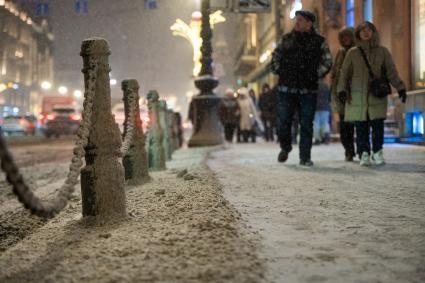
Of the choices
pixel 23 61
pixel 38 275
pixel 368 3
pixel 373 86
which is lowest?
pixel 38 275

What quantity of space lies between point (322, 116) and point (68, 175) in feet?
37.6

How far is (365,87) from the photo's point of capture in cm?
763

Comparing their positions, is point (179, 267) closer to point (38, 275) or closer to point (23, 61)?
point (38, 275)

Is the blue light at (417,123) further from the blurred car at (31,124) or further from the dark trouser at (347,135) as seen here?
the blurred car at (31,124)

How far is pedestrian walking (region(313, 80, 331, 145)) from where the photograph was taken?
45.6 feet

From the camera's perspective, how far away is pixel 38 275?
2.62m

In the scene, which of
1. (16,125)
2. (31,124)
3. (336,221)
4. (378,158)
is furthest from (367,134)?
(31,124)

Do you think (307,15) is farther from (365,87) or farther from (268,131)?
(268,131)

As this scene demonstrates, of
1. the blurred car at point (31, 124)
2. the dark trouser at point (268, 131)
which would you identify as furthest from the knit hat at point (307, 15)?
the blurred car at point (31, 124)

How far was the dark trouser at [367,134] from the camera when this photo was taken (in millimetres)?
7578

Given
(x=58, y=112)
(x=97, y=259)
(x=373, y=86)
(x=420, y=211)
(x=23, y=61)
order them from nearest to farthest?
(x=97, y=259), (x=420, y=211), (x=373, y=86), (x=58, y=112), (x=23, y=61)

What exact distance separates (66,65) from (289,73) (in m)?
118

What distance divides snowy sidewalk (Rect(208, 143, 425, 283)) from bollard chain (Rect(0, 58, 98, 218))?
1.09 meters

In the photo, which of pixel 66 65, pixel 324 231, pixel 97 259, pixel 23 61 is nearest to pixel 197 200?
pixel 324 231
